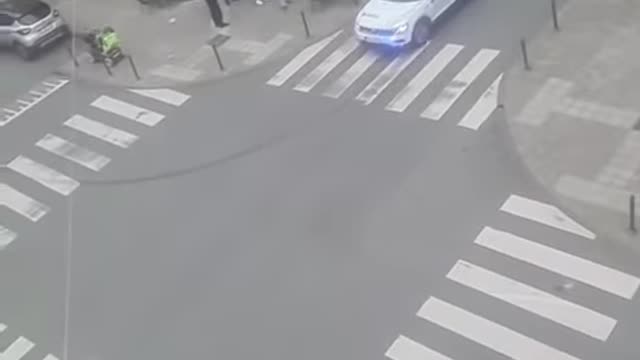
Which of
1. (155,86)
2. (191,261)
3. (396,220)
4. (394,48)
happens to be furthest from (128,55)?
(396,220)

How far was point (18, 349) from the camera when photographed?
1630cm

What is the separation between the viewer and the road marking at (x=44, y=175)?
20391 mm

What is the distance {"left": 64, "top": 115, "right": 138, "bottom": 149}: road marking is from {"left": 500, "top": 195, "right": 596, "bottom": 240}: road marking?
9379 millimetres

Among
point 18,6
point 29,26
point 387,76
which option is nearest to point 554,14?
point 387,76

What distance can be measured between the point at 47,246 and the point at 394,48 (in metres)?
9.56

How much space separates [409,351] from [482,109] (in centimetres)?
696

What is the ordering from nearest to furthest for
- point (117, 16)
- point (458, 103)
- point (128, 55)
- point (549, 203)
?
1. point (549, 203)
2. point (458, 103)
3. point (128, 55)
4. point (117, 16)

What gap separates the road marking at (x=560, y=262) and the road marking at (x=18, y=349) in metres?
8.41

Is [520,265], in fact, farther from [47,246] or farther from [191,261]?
[47,246]

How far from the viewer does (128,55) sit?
2506 centimetres

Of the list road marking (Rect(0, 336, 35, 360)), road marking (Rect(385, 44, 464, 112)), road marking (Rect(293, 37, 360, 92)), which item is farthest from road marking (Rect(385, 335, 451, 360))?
road marking (Rect(293, 37, 360, 92))

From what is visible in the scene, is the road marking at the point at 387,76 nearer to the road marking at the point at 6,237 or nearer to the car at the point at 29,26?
the road marking at the point at 6,237

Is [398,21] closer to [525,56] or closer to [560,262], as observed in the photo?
[525,56]

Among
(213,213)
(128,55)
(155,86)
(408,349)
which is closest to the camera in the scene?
(408,349)
